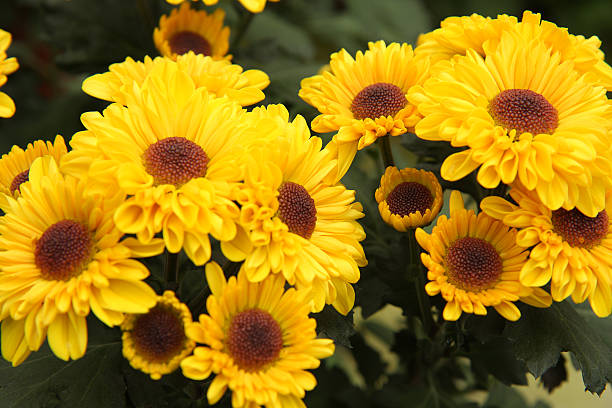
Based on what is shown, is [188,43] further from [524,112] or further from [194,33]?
[524,112]

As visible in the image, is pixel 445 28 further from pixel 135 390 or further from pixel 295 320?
pixel 135 390

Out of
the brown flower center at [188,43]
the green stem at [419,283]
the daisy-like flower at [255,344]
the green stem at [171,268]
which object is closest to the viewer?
the daisy-like flower at [255,344]

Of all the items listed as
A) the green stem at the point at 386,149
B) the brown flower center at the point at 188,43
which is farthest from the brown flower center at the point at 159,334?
the brown flower center at the point at 188,43

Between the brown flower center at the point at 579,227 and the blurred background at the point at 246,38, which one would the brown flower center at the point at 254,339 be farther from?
the blurred background at the point at 246,38

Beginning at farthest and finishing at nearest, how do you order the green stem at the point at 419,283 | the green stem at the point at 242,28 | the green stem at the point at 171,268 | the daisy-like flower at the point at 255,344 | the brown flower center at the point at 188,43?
the green stem at the point at 242,28, the brown flower center at the point at 188,43, the green stem at the point at 419,283, the green stem at the point at 171,268, the daisy-like flower at the point at 255,344

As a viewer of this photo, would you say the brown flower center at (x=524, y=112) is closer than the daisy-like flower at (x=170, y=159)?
No

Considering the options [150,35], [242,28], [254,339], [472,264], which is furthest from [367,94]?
[150,35]

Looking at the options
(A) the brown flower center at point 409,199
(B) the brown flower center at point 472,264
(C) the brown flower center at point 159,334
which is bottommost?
(C) the brown flower center at point 159,334

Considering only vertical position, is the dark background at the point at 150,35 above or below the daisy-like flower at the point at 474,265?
below
